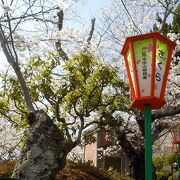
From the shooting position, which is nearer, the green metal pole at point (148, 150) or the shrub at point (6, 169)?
the green metal pole at point (148, 150)

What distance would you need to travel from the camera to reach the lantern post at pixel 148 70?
13.8 ft

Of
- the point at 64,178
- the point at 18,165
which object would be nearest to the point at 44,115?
the point at 18,165

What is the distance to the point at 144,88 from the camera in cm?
425

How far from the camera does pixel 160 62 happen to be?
4.36m

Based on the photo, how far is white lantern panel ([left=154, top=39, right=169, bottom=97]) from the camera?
426 cm

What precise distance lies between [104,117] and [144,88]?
4.83 m

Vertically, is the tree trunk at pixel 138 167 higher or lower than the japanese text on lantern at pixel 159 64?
lower

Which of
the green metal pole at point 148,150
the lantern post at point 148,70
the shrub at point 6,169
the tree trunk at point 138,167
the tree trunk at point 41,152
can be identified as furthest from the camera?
the tree trunk at point 138,167

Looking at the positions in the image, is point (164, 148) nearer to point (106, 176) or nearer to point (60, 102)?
point (106, 176)

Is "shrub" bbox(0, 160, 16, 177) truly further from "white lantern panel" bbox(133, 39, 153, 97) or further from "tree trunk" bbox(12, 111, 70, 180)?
"white lantern panel" bbox(133, 39, 153, 97)

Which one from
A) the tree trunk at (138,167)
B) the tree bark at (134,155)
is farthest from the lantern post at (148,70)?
the tree trunk at (138,167)

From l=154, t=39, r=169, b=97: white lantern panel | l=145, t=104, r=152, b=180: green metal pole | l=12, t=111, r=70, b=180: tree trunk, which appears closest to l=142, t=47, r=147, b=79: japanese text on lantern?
l=154, t=39, r=169, b=97: white lantern panel

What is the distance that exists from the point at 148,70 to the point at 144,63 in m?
0.10

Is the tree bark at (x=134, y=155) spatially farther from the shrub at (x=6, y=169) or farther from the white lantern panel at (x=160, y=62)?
the white lantern panel at (x=160, y=62)
